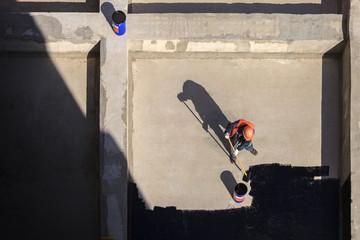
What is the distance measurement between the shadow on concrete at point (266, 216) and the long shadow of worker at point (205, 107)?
→ 1358 millimetres

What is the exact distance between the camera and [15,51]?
745 centimetres

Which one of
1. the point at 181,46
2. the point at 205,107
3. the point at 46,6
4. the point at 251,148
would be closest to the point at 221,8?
the point at 181,46

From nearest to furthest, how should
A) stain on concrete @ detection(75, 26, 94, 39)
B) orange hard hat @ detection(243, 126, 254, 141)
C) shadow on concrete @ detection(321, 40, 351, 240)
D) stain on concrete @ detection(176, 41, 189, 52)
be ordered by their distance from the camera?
1. orange hard hat @ detection(243, 126, 254, 141)
2. stain on concrete @ detection(75, 26, 94, 39)
3. stain on concrete @ detection(176, 41, 189, 52)
4. shadow on concrete @ detection(321, 40, 351, 240)

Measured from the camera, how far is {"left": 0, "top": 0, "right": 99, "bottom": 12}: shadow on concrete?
303 inches

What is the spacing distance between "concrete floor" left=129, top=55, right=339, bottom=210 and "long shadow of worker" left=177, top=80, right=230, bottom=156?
0.07 feet

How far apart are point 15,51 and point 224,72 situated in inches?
169

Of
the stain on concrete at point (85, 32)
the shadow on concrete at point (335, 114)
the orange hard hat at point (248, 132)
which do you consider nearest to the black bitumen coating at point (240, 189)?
the orange hard hat at point (248, 132)

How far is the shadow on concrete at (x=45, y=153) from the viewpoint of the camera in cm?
753

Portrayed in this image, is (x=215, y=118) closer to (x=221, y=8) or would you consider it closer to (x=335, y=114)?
(x=221, y=8)

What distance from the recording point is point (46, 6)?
25.3 feet

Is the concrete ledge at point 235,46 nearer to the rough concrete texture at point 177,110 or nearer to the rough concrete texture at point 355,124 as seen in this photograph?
the rough concrete texture at point 177,110

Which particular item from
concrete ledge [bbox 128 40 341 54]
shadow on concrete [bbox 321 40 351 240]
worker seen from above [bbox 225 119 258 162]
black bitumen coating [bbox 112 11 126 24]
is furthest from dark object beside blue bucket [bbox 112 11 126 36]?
shadow on concrete [bbox 321 40 351 240]

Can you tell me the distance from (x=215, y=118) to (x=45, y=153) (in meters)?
3.59

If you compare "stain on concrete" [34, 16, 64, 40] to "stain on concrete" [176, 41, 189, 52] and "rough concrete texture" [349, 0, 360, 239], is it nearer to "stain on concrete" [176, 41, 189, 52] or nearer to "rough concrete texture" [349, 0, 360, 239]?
"stain on concrete" [176, 41, 189, 52]
